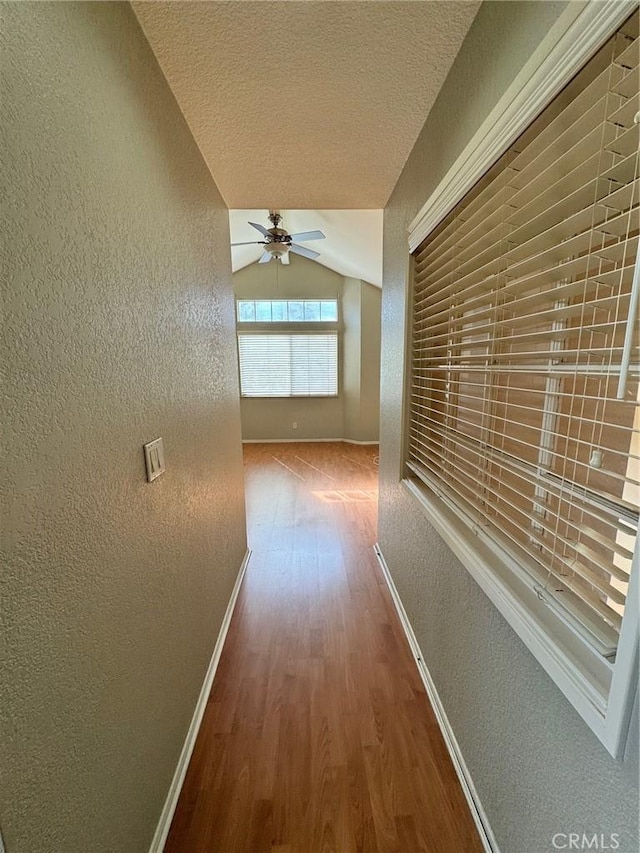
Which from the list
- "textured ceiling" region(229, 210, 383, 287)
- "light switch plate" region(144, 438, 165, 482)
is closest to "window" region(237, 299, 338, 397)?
"textured ceiling" region(229, 210, 383, 287)

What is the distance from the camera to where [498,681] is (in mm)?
922

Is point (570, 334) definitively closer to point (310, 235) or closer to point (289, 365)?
point (310, 235)

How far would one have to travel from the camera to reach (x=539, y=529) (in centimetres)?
84

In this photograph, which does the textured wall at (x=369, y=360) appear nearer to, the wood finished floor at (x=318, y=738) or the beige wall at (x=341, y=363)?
the beige wall at (x=341, y=363)

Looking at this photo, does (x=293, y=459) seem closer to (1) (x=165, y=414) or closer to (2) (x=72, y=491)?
(1) (x=165, y=414)

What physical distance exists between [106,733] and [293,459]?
452 cm

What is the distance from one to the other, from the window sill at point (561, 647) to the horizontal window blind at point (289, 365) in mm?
5260

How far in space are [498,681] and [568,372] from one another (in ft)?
2.73

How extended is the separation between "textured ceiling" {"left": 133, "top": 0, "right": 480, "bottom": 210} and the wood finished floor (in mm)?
2356

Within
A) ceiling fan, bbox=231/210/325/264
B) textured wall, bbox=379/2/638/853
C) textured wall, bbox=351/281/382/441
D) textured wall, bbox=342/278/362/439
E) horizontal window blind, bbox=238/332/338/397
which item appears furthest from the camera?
horizontal window blind, bbox=238/332/338/397

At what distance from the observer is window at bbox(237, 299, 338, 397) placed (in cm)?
598

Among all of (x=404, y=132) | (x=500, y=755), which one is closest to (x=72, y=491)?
(x=500, y=755)

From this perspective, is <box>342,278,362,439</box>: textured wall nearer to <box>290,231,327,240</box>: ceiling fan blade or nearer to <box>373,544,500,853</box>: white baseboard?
<box>290,231,327,240</box>: ceiling fan blade

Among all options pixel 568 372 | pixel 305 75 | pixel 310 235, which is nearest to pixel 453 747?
pixel 568 372
